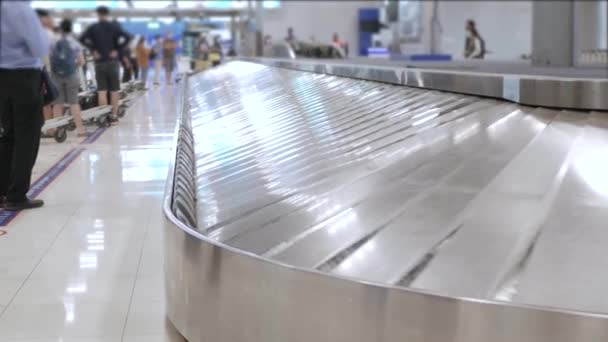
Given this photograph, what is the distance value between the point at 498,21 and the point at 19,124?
18.3 m

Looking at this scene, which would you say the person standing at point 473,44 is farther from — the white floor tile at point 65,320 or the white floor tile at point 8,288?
the white floor tile at point 65,320

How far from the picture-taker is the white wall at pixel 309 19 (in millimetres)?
29391

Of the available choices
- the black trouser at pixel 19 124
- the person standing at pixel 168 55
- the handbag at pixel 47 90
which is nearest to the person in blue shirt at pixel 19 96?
the black trouser at pixel 19 124

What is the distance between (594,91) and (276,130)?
1.87 meters

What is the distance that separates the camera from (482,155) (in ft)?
8.79

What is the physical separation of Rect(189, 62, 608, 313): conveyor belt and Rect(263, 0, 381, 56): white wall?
1026 inches

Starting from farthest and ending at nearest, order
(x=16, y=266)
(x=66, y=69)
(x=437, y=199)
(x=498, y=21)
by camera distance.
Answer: (x=498, y=21), (x=66, y=69), (x=16, y=266), (x=437, y=199)

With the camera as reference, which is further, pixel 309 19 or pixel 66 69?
pixel 309 19

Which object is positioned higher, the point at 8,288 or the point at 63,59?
the point at 63,59

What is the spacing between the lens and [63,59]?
7574 millimetres

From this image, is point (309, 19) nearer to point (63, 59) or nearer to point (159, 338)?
point (63, 59)

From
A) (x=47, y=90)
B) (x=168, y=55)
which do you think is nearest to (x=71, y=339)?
(x=47, y=90)

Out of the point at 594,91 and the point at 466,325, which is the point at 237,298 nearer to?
the point at 466,325

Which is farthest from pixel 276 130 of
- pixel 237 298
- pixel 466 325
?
pixel 466 325
